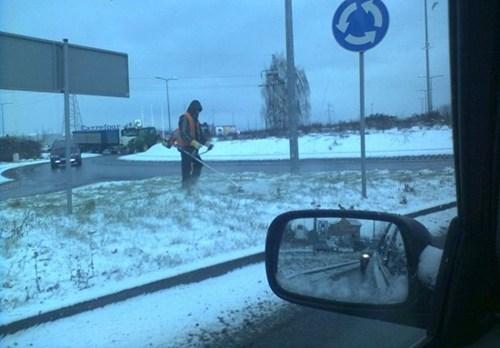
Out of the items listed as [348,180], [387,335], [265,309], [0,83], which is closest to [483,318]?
[387,335]

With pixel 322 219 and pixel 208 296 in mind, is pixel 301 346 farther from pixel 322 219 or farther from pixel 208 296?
pixel 322 219

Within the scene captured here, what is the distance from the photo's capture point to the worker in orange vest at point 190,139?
1243cm

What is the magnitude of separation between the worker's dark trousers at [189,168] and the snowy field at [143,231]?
27 cm

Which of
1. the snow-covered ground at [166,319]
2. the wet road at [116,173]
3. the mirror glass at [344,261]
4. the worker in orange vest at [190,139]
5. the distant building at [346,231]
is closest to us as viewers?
the mirror glass at [344,261]

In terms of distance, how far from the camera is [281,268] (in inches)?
115

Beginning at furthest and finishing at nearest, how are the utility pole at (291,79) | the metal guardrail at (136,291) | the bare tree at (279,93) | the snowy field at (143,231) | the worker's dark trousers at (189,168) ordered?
1. the bare tree at (279,93)
2. the utility pole at (291,79)
3. the worker's dark trousers at (189,168)
4. the snowy field at (143,231)
5. the metal guardrail at (136,291)

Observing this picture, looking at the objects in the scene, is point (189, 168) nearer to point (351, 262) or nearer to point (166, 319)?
point (166, 319)

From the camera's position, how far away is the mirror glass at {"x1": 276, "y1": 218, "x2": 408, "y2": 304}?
92.2 inches

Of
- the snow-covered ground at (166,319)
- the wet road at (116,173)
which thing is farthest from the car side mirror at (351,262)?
the wet road at (116,173)

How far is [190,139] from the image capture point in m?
12.5

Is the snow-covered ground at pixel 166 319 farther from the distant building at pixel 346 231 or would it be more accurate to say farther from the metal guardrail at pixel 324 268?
the distant building at pixel 346 231

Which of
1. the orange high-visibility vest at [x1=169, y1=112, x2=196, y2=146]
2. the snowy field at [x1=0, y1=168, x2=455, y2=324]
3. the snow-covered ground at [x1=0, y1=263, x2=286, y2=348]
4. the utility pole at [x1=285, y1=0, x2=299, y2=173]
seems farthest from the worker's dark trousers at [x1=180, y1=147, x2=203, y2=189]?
the snow-covered ground at [x1=0, y1=263, x2=286, y2=348]

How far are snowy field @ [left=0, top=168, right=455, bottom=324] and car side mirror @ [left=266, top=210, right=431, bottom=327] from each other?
3.11ft

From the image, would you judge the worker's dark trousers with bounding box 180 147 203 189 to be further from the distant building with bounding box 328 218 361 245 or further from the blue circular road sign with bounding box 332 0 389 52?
the distant building with bounding box 328 218 361 245
